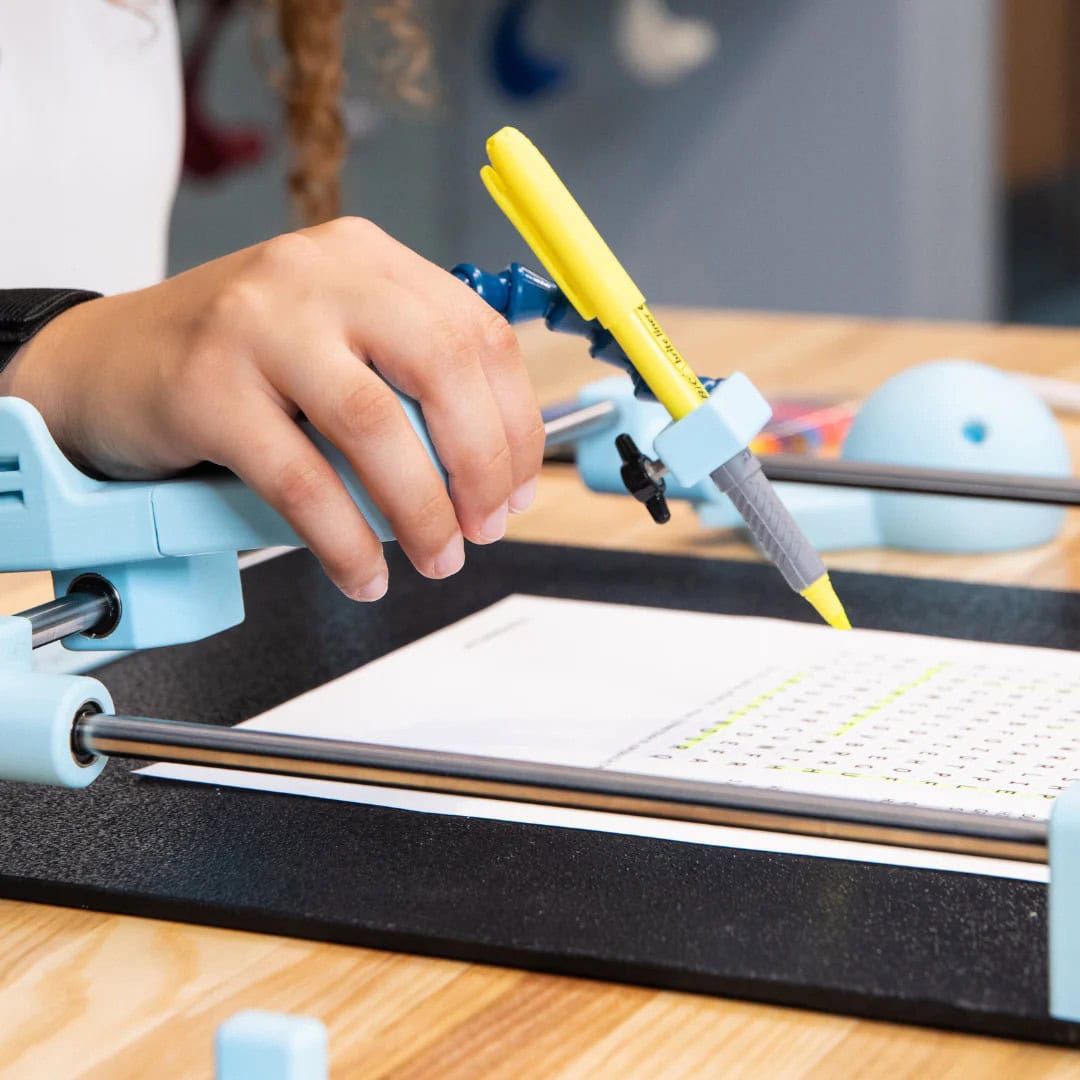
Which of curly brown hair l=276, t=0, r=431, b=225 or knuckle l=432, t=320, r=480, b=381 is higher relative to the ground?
curly brown hair l=276, t=0, r=431, b=225

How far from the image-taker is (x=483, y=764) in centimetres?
37

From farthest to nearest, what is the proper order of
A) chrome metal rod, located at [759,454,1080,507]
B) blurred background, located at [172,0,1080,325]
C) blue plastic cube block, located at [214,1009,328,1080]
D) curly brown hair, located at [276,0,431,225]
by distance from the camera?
blurred background, located at [172,0,1080,325], curly brown hair, located at [276,0,431,225], chrome metal rod, located at [759,454,1080,507], blue plastic cube block, located at [214,1009,328,1080]

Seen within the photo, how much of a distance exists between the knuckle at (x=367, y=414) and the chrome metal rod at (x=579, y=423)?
0.89 feet

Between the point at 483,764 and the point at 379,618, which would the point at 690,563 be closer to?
the point at 379,618

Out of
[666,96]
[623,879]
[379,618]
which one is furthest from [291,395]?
[666,96]

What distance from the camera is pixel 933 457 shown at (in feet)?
2.47

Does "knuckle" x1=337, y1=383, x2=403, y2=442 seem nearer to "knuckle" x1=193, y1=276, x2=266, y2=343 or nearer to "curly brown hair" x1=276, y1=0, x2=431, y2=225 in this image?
"knuckle" x1=193, y1=276, x2=266, y2=343

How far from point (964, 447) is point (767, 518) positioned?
31 cm

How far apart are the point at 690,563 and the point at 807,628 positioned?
0.44 feet

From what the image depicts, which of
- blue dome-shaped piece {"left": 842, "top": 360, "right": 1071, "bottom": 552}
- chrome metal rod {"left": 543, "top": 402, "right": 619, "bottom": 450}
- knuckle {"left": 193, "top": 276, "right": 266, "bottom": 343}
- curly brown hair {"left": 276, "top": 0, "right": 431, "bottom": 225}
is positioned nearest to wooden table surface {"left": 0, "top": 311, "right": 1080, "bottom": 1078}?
knuckle {"left": 193, "top": 276, "right": 266, "bottom": 343}

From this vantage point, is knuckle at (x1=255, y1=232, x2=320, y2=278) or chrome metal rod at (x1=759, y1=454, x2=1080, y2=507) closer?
knuckle at (x1=255, y1=232, x2=320, y2=278)

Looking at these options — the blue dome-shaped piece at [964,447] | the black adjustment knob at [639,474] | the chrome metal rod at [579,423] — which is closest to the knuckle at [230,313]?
the black adjustment knob at [639,474]

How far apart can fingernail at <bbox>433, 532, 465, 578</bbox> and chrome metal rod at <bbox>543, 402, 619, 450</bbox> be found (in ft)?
0.81

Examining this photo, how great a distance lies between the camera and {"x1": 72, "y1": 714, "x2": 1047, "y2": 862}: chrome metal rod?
0.34m
